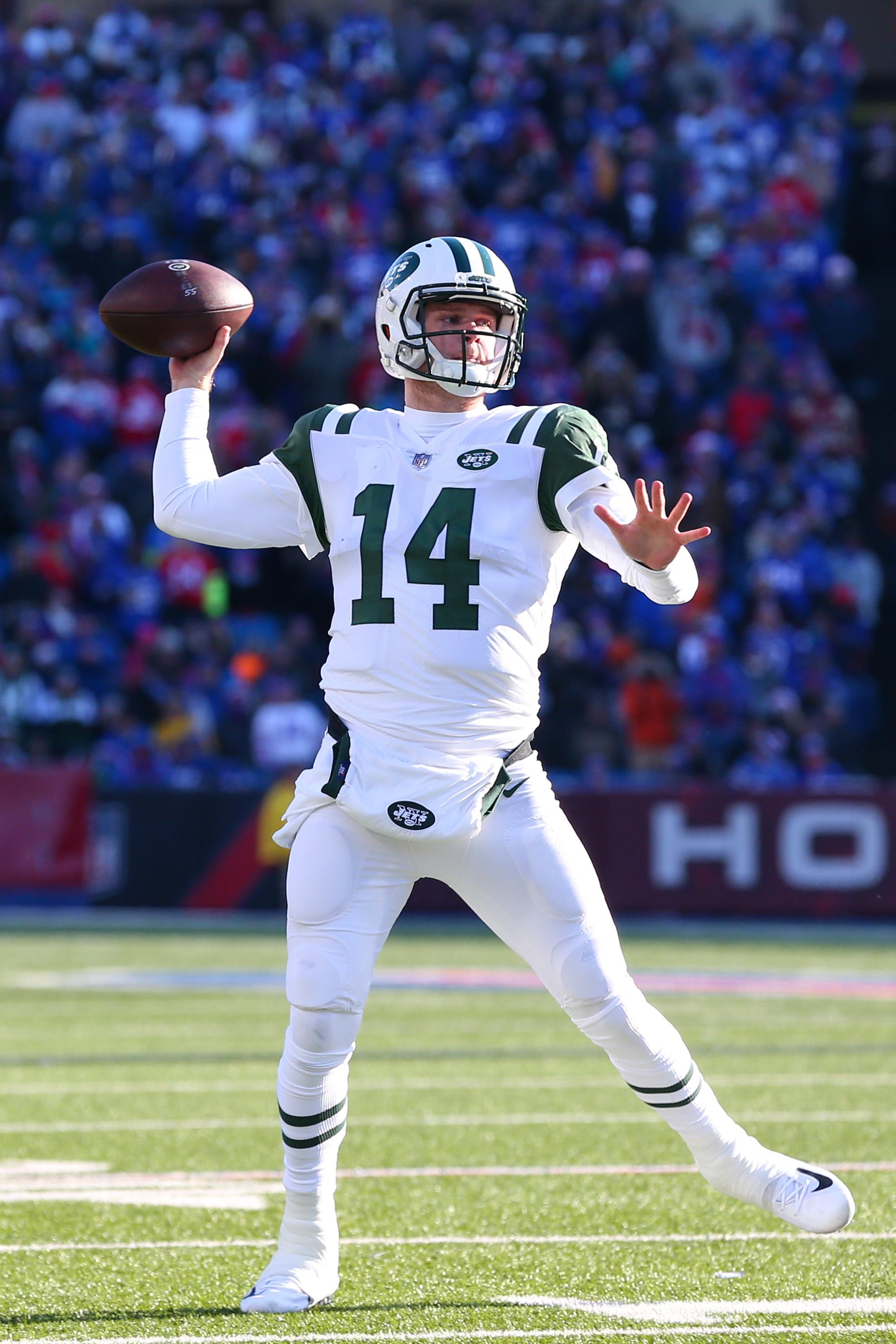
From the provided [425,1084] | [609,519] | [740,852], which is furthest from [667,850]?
[609,519]

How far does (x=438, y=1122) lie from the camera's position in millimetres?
6160

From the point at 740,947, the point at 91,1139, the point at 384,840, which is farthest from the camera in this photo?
the point at 740,947

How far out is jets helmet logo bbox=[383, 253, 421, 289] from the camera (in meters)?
4.15

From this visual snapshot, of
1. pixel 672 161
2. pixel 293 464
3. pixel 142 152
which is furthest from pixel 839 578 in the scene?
pixel 293 464

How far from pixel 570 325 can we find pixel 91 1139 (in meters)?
11.8

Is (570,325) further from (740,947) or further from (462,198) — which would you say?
(740,947)

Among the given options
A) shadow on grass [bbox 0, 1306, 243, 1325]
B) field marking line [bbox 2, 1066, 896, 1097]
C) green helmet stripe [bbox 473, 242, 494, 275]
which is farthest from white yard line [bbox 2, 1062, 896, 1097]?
green helmet stripe [bbox 473, 242, 494, 275]

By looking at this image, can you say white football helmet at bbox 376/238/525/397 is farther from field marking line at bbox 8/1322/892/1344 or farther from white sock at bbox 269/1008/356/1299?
field marking line at bbox 8/1322/892/1344

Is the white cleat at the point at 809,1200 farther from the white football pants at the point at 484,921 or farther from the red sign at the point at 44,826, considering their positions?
the red sign at the point at 44,826

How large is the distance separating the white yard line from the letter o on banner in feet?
20.4

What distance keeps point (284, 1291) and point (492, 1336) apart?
43cm

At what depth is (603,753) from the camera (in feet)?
46.4

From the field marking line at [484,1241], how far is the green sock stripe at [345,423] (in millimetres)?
1695

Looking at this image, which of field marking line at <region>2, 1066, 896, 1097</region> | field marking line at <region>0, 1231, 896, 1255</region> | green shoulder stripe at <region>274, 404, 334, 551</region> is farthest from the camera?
field marking line at <region>2, 1066, 896, 1097</region>
